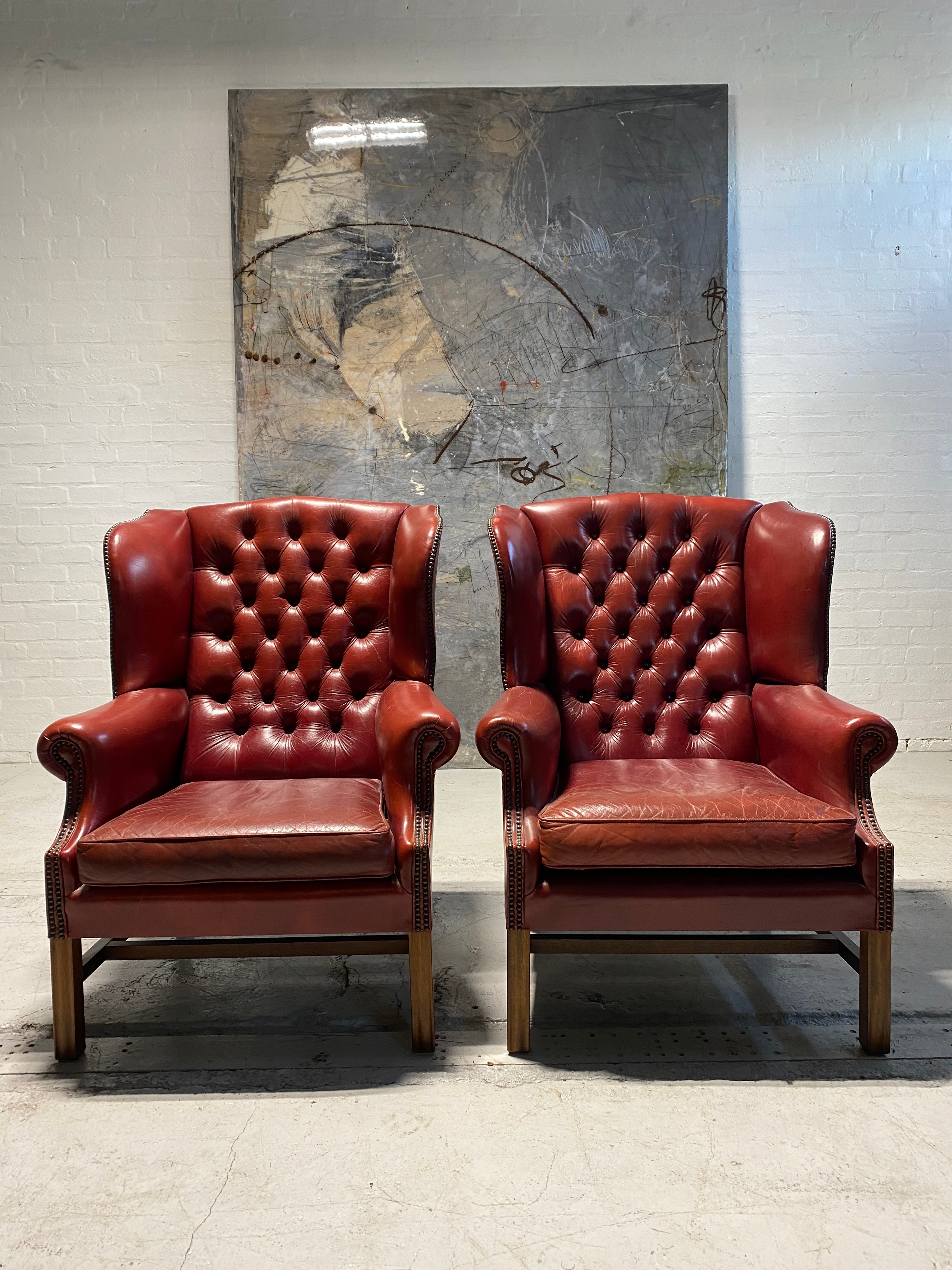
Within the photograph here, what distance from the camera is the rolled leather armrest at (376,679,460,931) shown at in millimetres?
1730

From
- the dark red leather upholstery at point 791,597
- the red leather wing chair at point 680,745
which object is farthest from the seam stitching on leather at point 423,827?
the dark red leather upholstery at point 791,597

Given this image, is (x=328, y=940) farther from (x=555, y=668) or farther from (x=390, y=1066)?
(x=555, y=668)

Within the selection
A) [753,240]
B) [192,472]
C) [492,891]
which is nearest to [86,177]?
[192,472]

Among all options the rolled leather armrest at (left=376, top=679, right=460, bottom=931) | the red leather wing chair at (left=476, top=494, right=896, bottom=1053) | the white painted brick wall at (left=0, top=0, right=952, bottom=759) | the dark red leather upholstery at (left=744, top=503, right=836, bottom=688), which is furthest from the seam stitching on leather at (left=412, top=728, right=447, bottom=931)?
the white painted brick wall at (left=0, top=0, right=952, bottom=759)

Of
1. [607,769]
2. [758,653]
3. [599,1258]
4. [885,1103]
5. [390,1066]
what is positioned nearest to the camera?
[599,1258]

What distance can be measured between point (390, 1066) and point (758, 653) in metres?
1.22

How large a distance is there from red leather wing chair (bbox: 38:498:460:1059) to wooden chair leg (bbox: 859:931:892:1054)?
80 cm

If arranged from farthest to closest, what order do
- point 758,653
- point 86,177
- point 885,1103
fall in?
point 86,177, point 758,653, point 885,1103

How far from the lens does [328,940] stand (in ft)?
5.93

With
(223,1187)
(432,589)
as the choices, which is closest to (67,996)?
(223,1187)

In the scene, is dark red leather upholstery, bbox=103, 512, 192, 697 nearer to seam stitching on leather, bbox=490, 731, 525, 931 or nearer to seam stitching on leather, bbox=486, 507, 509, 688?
seam stitching on leather, bbox=486, 507, 509, 688

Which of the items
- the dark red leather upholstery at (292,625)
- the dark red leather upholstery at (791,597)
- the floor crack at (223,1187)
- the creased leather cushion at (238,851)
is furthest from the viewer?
the dark red leather upholstery at (292,625)

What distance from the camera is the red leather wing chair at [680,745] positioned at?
1705 millimetres

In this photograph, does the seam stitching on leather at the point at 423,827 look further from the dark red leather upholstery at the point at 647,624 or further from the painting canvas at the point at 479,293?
the painting canvas at the point at 479,293
